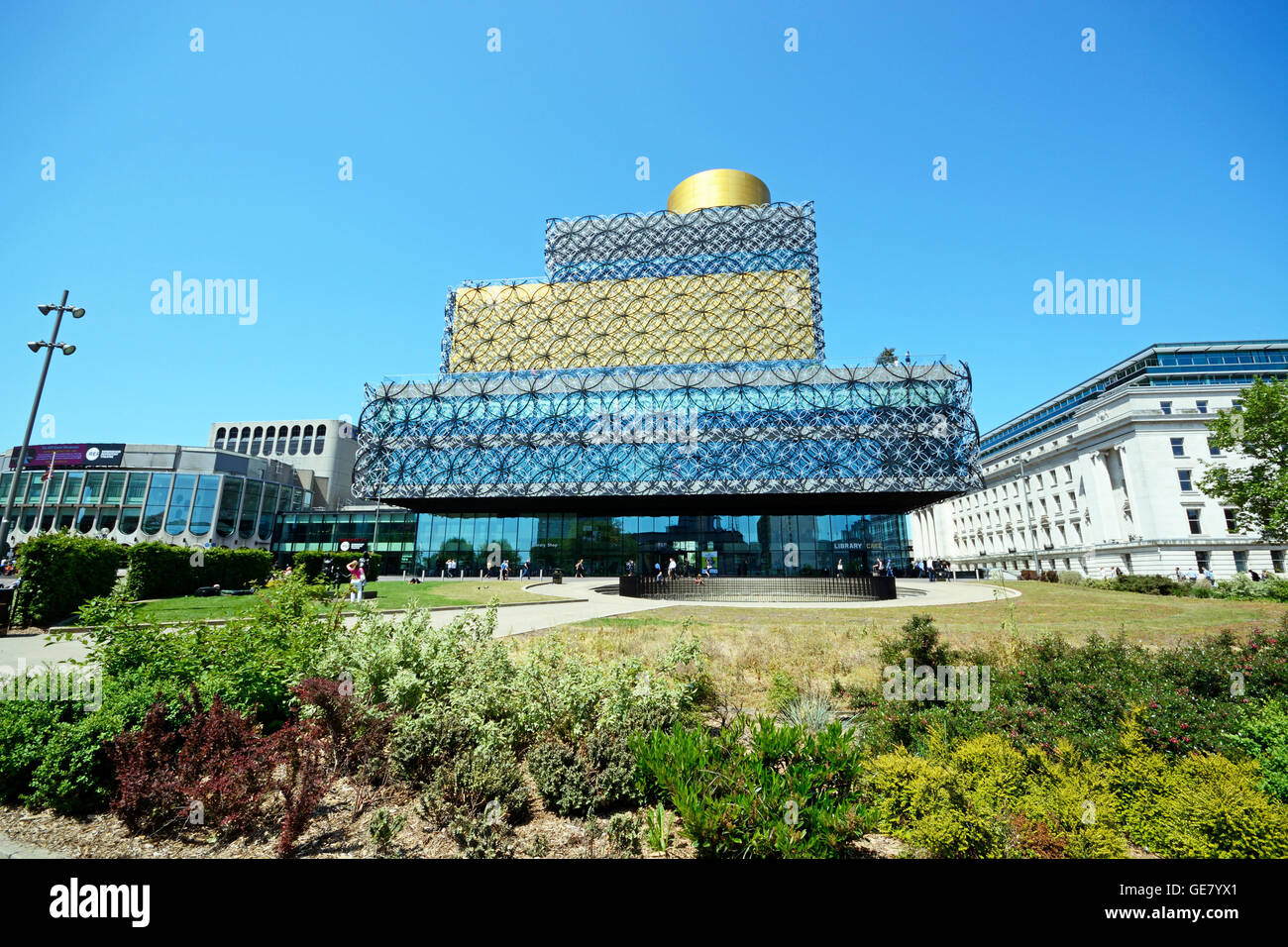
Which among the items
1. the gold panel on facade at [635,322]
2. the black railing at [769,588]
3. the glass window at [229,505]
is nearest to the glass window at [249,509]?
the glass window at [229,505]

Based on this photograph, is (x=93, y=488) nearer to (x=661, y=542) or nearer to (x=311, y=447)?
(x=311, y=447)

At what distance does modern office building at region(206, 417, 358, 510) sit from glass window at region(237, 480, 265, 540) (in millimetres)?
18979

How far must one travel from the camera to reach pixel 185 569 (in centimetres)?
2475

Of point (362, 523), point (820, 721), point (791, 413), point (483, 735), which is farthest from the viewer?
point (362, 523)

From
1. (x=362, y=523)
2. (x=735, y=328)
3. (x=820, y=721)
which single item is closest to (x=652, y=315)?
(x=735, y=328)

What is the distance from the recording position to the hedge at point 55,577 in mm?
15547

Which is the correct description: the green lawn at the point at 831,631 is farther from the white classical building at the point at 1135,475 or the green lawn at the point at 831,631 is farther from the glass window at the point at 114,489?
the glass window at the point at 114,489

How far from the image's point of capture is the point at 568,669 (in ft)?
24.6

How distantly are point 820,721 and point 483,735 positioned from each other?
4.37 metres

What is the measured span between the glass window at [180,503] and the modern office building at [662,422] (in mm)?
24939
